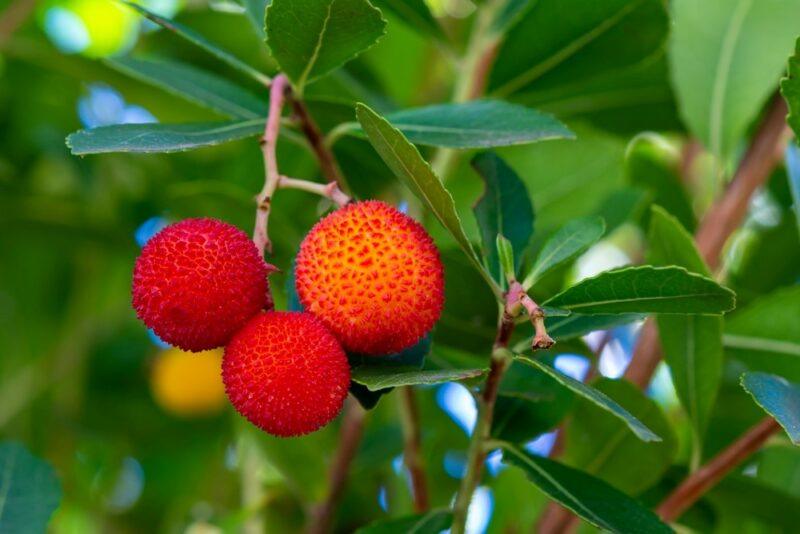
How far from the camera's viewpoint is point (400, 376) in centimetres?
81

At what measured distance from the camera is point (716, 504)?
128 cm

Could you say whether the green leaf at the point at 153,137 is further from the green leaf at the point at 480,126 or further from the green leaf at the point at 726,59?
the green leaf at the point at 726,59

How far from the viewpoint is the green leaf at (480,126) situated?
943 mm

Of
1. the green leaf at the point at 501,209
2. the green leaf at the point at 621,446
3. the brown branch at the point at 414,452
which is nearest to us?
the green leaf at the point at 501,209

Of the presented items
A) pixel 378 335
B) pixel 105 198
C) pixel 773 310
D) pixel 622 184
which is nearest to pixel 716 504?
pixel 773 310

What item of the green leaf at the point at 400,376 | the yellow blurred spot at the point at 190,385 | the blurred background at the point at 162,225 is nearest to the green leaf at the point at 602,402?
the green leaf at the point at 400,376

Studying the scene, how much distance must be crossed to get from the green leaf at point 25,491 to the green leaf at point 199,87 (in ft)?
1.33

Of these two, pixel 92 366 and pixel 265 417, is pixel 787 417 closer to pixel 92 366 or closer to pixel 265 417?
pixel 265 417

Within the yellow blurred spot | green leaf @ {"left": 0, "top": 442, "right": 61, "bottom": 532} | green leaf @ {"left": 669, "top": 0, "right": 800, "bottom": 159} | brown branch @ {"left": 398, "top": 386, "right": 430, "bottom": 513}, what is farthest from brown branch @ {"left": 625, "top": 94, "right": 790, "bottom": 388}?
the yellow blurred spot

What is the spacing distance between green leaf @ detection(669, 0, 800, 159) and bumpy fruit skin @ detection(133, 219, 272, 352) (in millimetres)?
705

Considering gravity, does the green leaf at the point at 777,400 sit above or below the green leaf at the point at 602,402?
above

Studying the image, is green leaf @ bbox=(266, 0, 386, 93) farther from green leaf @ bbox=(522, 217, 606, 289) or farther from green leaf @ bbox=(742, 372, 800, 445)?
green leaf @ bbox=(742, 372, 800, 445)

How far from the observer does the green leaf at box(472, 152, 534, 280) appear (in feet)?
3.23

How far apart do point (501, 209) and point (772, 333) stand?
0.37 meters
